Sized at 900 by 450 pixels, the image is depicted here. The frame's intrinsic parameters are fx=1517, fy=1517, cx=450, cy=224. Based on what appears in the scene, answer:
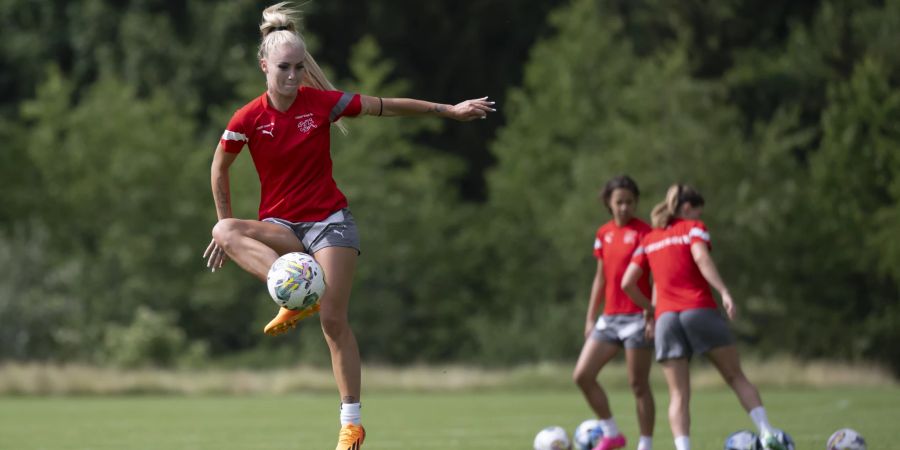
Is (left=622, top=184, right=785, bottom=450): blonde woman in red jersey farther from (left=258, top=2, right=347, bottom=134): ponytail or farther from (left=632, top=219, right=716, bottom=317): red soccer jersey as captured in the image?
(left=258, top=2, right=347, bottom=134): ponytail

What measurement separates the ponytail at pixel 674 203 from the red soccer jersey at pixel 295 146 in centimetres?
265

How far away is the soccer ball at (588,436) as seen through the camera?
11359 millimetres

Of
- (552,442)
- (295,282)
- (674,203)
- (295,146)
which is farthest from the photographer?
(552,442)

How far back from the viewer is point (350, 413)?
8.66 m

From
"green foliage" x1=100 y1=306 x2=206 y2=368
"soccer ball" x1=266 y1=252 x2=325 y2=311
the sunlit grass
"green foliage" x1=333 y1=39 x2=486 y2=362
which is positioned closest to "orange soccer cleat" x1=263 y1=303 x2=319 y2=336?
"soccer ball" x1=266 y1=252 x2=325 y2=311

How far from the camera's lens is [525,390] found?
29.3 m

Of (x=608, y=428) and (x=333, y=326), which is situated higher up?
(x=333, y=326)

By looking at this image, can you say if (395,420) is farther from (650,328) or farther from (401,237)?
(401,237)

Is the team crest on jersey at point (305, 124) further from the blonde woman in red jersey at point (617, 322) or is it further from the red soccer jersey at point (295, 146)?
the blonde woman in red jersey at point (617, 322)

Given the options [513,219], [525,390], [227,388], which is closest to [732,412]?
[525,390]

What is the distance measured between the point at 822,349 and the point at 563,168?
8899 mm

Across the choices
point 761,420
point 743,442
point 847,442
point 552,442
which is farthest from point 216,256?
point 847,442

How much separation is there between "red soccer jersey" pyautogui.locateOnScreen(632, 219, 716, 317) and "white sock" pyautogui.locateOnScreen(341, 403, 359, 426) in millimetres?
2547

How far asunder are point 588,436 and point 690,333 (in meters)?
1.74
